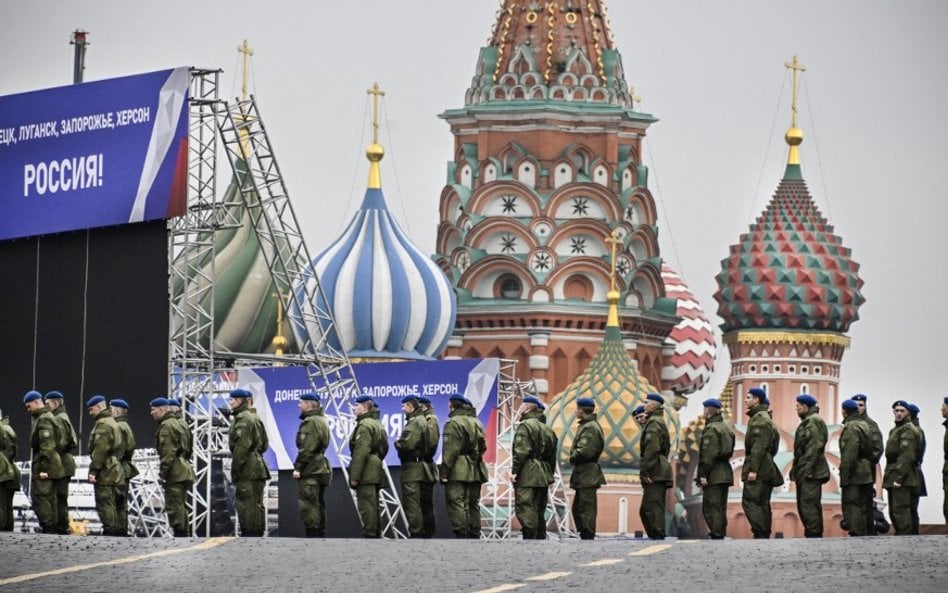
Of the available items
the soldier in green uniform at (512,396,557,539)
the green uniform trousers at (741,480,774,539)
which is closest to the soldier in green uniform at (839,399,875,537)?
the green uniform trousers at (741,480,774,539)

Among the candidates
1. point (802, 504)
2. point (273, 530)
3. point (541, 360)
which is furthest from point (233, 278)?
→ point (802, 504)

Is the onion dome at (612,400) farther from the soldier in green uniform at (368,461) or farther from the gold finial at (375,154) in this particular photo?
the soldier in green uniform at (368,461)

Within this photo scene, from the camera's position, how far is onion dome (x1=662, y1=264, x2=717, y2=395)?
9962cm

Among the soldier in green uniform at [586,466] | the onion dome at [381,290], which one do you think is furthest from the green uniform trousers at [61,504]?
the onion dome at [381,290]

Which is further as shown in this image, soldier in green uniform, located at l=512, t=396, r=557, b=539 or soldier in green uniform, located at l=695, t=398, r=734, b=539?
soldier in green uniform, located at l=512, t=396, r=557, b=539

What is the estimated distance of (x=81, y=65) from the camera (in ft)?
204

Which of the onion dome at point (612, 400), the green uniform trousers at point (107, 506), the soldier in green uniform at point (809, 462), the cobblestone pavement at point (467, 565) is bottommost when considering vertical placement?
the cobblestone pavement at point (467, 565)

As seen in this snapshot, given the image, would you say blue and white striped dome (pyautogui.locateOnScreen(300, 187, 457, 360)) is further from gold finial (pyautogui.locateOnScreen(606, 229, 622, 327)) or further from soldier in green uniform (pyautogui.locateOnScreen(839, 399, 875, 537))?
soldier in green uniform (pyautogui.locateOnScreen(839, 399, 875, 537))

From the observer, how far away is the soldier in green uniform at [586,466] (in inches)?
1394

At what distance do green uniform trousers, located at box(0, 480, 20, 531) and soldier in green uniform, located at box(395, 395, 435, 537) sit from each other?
4.31 m

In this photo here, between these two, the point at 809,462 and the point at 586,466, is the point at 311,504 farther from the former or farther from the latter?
the point at 809,462

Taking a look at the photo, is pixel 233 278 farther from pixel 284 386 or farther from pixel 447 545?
pixel 447 545

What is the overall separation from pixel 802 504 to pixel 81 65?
30184 mm

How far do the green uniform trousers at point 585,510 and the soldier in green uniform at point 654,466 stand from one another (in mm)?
615
